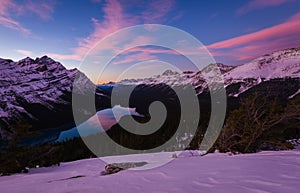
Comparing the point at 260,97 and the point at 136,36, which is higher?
the point at 136,36

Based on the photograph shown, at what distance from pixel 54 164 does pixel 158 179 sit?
13379 mm

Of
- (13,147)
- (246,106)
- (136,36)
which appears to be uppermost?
(136,36)

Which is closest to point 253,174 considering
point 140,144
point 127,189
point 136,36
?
point 127,189

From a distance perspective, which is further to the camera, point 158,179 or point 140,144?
point 140,144

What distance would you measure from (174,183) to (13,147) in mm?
16102

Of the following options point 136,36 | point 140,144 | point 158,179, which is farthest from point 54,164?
point 140,144

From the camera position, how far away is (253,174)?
240 inches

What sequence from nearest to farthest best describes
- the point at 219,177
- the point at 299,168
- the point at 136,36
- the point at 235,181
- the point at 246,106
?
1. the point at 235,181
2. the point at 219,177
3. the point at 299,168
4. the point at 136,36
5. the point at 246,106

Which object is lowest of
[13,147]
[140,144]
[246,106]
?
[140,144]

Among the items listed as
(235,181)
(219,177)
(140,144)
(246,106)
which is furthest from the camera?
(140,144)

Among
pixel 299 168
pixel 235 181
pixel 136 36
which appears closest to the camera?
pixel 235 181

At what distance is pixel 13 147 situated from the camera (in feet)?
58.1

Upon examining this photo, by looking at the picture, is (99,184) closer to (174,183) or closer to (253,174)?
(174,183)

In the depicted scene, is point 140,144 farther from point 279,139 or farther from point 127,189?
point 127,189
